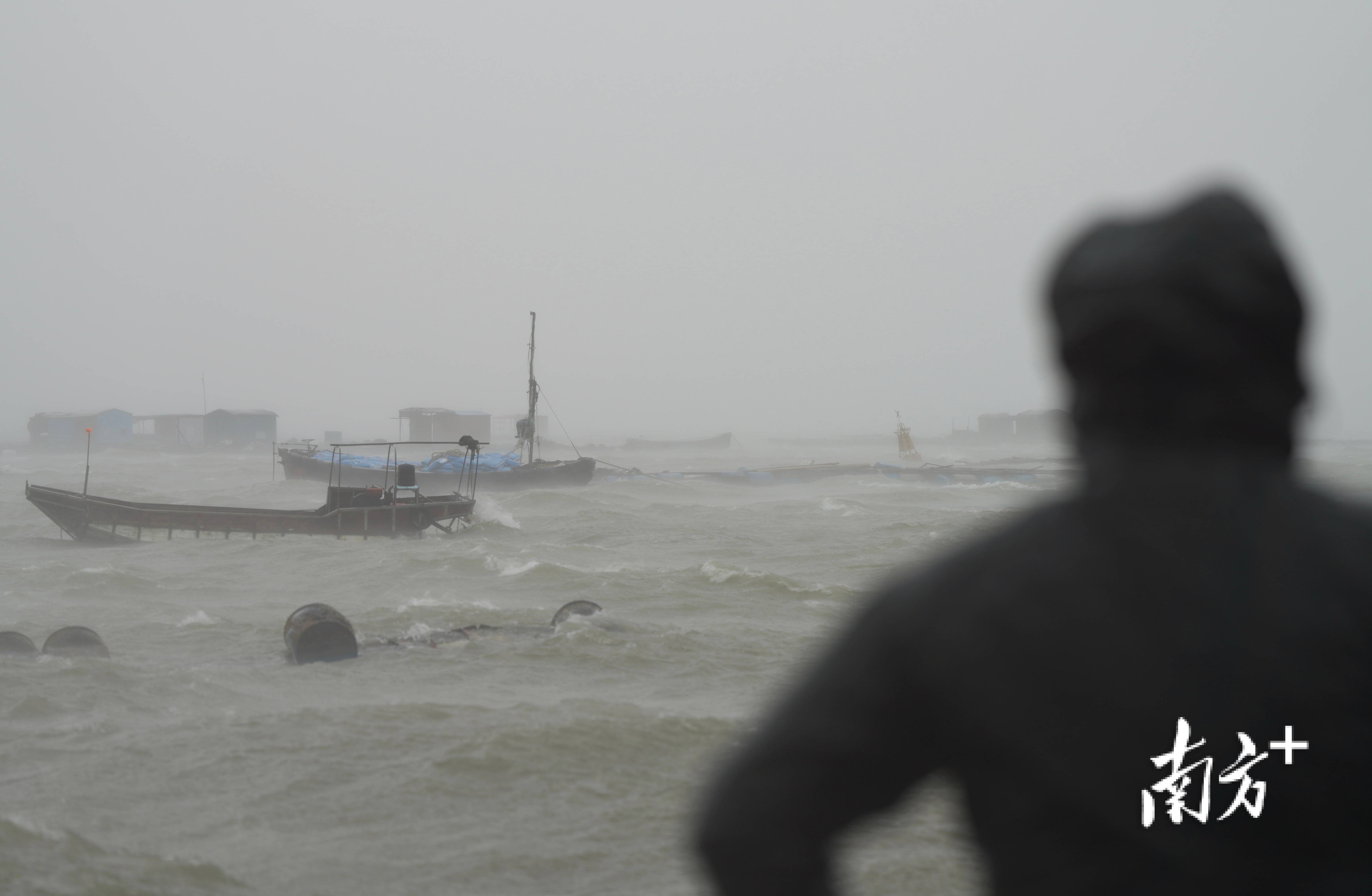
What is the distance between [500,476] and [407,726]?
3528 centimetres

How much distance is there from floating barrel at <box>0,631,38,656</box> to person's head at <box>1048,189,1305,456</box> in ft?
43.3

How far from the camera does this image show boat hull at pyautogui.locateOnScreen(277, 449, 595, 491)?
43.6 m

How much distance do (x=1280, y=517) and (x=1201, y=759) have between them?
11.9 inches

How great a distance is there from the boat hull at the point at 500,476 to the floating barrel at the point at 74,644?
100 ft

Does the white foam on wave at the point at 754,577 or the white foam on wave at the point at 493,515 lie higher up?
the white foam on wave at the point at 754,577

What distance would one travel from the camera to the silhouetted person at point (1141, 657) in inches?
44.1

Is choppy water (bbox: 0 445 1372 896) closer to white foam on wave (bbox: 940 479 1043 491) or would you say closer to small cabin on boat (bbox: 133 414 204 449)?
white foam on wave (bbox: 940 479 1043 491)

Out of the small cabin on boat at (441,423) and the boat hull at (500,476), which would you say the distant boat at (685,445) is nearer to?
the small cabin on boat at (441,423)

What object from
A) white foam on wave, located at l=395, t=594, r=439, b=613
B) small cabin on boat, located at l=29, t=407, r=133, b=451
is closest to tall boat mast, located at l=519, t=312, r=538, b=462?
white foam on wave, located at l=395, t=594, r=439, b=613

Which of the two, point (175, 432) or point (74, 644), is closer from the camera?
point (74, 644)

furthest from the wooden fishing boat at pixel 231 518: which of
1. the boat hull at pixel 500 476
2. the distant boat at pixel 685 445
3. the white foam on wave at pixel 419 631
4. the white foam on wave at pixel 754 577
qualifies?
the distant boat at pixel 685 445

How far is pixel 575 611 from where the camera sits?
13.1m

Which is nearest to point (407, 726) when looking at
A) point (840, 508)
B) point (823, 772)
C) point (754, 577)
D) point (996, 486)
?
point (823, 772)

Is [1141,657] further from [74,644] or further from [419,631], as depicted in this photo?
[419,631]
